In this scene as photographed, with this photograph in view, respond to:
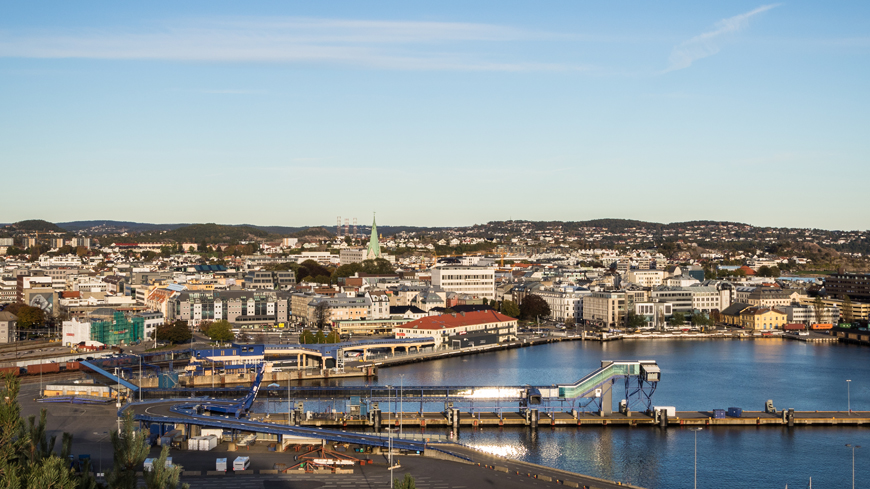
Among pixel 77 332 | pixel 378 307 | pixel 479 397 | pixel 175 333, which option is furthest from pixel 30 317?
pixel 479 397

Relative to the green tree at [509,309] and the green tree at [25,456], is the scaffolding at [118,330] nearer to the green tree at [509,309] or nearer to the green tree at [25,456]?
the green tree at [509,309]

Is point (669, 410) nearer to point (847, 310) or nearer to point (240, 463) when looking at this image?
point (240, 463)

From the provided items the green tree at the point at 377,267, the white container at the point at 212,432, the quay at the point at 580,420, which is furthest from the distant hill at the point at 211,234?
the white container at the point at 212,432

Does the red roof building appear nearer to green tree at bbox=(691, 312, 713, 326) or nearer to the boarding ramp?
green tree at bbox=(691, 312, 713, 326)

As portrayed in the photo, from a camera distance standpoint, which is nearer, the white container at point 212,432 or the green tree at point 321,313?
the white container at point 212,432

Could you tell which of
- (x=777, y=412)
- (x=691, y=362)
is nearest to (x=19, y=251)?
(x=691, y=362)
